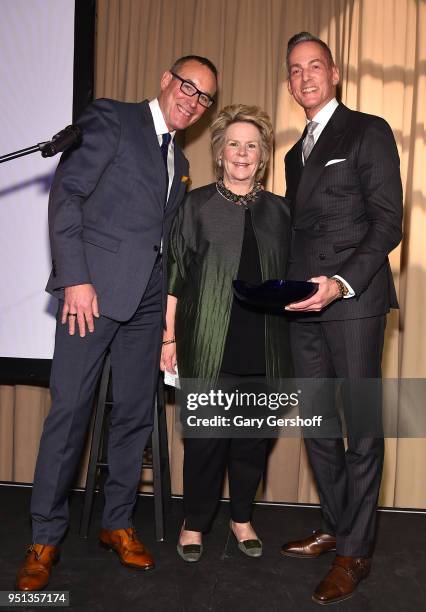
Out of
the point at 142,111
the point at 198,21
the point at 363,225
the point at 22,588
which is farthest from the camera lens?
the point at 198,21

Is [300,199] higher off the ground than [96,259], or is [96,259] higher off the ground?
[300,199]

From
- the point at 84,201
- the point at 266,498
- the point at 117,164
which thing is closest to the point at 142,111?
the point at 117,164

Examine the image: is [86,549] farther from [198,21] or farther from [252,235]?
[198,21]

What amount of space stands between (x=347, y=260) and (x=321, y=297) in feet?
0.53

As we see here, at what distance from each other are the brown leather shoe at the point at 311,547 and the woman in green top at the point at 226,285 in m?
→ 0.14

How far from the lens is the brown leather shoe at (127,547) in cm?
224

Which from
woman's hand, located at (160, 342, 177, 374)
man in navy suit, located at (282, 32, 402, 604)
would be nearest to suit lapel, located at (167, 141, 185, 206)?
man in navy suit, located at (282, 32, 402, 604)

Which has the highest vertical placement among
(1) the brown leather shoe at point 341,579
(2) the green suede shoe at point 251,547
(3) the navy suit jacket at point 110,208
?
(3) the navy suit jacket at point 110,208

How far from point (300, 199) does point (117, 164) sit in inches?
25.2

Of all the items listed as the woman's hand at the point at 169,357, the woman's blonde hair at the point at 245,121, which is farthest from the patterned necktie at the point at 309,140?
the woman's hand at the point at 169,357

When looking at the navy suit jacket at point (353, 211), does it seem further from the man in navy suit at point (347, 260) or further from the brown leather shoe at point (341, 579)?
the brown leather shoe at point (341, 579)

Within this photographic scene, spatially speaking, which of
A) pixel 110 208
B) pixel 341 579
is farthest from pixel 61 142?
pixel 341 579

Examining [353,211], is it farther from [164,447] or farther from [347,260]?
[164,447]

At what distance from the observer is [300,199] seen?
2227 millimetres
